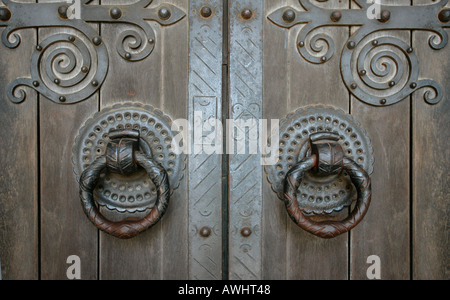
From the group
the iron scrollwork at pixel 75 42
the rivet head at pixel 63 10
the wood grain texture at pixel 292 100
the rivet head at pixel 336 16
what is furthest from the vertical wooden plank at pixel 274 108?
the rivet head at pixel 63 10

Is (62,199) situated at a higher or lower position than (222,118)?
lower

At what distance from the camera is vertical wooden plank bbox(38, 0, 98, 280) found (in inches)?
26.5

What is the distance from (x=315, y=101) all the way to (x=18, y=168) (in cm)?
65

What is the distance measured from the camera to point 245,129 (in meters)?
0.66

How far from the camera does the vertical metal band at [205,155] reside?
660 mm

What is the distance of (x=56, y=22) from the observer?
2.17 feet

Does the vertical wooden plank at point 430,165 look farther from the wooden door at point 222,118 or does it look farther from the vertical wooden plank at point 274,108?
the vertical wooden plank at point 274,108

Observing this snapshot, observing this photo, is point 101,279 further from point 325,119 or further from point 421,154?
point 421,154

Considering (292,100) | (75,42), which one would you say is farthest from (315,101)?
(75,42)

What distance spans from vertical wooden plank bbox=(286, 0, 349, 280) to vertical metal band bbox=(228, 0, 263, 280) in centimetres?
7

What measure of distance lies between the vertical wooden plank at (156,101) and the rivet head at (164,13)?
2 centimetres

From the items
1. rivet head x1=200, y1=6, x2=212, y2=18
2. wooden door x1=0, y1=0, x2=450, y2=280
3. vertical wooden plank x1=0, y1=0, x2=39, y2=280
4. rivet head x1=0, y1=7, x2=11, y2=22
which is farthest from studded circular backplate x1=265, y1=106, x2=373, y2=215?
rivet head x1=0, y1=7, x2=11, y2=22

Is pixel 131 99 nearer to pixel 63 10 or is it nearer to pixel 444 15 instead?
pixel 63 10

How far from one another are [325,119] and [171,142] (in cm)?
33
